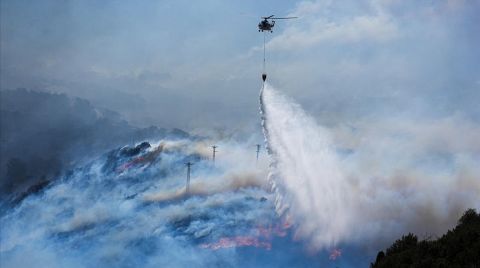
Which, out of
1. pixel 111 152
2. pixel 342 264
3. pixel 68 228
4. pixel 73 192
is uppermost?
pixel 111 152

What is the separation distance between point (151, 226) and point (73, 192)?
39.4 meters

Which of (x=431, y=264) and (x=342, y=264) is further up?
(x=431, y=264)

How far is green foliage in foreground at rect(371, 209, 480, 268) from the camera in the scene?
41188 millimetres

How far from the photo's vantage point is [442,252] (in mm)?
44031

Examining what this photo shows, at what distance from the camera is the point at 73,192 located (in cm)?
16200

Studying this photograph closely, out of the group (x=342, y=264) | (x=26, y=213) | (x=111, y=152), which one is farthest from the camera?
(x=111, y=152)

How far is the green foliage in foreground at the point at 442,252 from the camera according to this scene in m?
41.2

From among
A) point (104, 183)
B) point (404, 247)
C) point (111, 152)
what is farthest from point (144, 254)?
point (404, 247)

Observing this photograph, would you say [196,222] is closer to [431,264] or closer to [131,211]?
[131,211]

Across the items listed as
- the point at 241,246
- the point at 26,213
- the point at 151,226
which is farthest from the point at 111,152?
the point at 241,246

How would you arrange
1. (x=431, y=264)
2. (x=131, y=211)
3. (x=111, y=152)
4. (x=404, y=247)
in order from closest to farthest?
(x=431, y=264) → (x=404, y=247) → (x=131, y=211) → (x=111, y=152)

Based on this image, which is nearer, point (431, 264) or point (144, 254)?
point (431, 264)

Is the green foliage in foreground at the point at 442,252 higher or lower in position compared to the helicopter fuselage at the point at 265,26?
lower

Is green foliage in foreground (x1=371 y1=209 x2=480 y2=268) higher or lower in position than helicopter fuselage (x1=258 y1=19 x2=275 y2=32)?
lower
